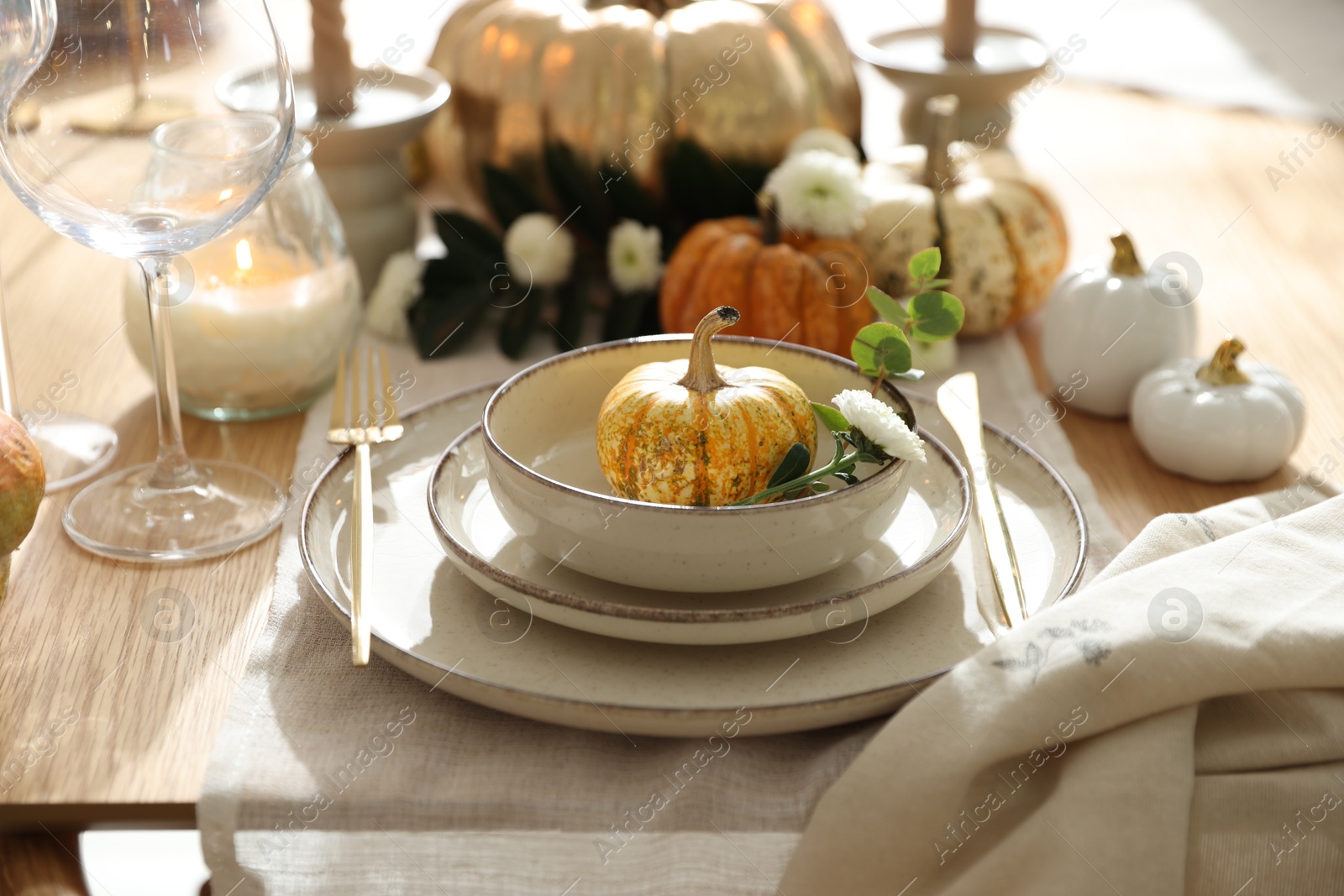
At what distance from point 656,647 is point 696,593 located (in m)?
0.03

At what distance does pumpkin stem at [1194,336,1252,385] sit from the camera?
853 millimetres

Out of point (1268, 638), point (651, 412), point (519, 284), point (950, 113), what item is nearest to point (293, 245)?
point (519, 284)

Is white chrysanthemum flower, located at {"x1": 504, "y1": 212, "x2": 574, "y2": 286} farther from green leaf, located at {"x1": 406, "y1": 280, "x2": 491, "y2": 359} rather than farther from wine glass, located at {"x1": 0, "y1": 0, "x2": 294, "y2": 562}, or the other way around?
wine glass, located at {"x1": 0, "y1": 0, "x2": 294, "y2": 562}

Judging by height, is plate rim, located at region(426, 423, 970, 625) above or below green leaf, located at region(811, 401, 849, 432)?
below

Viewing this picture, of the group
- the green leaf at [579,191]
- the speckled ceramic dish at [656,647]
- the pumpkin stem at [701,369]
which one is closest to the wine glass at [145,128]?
the speckled ceramic dish at [656,647]

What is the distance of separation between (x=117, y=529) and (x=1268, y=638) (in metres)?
0.63

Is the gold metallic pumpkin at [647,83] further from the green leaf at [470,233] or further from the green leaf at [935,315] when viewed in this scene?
the green leaf at [935,315]

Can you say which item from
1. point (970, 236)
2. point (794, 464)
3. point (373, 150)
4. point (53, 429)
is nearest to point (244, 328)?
point (53, 429)

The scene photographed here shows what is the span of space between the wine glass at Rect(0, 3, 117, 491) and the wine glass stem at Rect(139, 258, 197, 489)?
0.08 meters

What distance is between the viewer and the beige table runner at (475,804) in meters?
0.54

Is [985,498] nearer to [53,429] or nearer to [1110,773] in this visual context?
[1110,773]

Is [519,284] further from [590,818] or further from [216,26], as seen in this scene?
[590,818]

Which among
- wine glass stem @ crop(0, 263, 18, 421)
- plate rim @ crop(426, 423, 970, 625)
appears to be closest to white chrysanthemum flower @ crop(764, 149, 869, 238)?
plate rim @ crop(426, 423, 970, 625)

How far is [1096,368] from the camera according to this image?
0.94m
